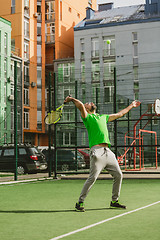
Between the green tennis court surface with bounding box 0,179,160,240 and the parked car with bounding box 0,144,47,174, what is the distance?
1183 centimetres

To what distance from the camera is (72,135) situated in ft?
65.4

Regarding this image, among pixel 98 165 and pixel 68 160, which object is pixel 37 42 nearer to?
pixel 68 160

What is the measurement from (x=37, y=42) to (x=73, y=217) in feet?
171

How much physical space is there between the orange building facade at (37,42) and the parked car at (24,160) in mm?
28393

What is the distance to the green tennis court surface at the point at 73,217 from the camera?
19.1 ft

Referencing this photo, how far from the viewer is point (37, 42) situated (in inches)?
2288

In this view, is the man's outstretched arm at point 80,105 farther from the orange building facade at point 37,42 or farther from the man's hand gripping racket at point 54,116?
the orange building facade at point 37,42

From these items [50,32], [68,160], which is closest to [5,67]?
[50,32]

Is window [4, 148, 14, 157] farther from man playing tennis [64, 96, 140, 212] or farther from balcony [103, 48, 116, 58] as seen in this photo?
balcony [103, 48, 116, 58]

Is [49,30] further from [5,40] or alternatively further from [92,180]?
[92,180]

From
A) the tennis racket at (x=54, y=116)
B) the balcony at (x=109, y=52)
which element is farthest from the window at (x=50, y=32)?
the tennis racket at (x=54, y=116)

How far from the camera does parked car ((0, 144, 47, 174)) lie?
75.5 feet

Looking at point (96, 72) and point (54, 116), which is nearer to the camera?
point (54, 116)

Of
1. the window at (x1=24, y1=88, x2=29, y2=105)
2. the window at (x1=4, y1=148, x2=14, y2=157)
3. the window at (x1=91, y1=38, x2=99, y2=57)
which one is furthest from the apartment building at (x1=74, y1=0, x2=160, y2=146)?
the window at (x1=4, y1=148, x2=14, y2=157)
